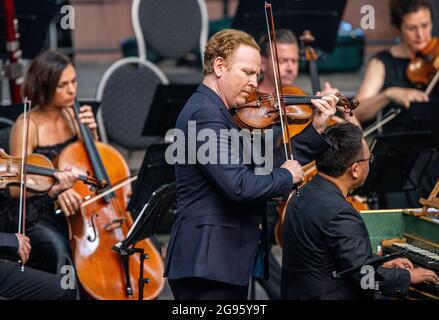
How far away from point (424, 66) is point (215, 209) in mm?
2718

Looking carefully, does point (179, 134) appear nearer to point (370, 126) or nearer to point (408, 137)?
point (408, 137)

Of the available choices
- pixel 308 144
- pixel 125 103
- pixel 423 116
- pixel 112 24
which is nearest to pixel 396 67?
pixel 423 116

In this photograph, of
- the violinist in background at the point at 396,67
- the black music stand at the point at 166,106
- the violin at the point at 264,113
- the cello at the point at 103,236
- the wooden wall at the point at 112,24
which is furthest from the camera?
the wooden wall at the point at 112,24

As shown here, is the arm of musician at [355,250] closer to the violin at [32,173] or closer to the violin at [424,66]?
the violin at [32,173]

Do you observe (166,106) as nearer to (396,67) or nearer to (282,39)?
(282,39)

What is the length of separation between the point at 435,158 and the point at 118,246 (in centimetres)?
212

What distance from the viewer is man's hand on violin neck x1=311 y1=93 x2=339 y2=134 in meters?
3.94

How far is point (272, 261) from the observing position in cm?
551

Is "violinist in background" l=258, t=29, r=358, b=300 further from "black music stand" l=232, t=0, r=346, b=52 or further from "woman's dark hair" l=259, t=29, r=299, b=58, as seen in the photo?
"black music stand" l=232, t=0, r=346, b=52

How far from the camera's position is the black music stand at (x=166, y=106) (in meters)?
5.32

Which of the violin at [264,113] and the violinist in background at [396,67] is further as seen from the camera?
the violinist in background at [396,67]

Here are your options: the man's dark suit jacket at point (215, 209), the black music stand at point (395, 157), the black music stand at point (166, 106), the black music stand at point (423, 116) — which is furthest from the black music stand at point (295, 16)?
the man's dark suit jacket at point (215, 209)

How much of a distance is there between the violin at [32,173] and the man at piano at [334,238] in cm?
119

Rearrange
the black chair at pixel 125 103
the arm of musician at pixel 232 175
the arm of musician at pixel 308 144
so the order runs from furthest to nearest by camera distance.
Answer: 1. the black chair at pixel 125 103
2. the arm of musician at pixel 308 144
3. the arm of musician at pixel 232 175
